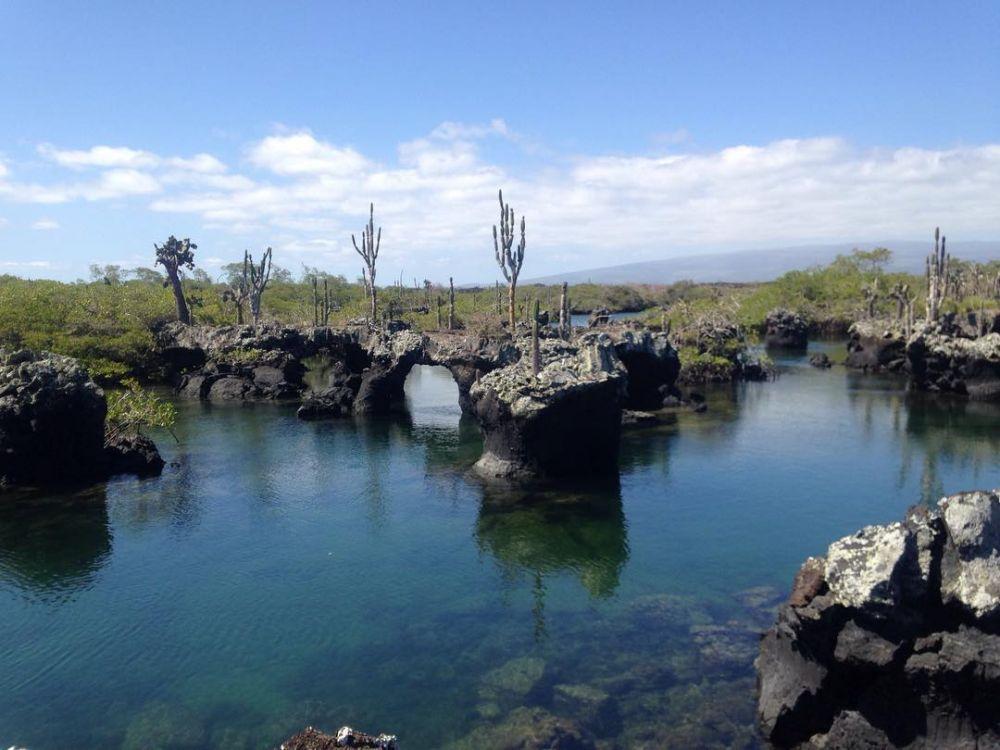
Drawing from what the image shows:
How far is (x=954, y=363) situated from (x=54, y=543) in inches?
2151

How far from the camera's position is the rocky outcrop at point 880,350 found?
6531 centimetres

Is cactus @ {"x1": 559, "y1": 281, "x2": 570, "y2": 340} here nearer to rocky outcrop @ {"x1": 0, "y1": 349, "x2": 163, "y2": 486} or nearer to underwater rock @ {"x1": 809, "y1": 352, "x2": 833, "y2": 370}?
underwater rock @ {"x1": 809, "y1": 352, "x2": 833, "y2": 370}

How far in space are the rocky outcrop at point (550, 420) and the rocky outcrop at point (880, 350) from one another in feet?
136

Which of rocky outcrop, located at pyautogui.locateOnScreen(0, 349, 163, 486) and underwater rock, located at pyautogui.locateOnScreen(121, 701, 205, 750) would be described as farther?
rocky outcrop, located at pyautogui.locateOnScreen(0, 349, 163, 486)

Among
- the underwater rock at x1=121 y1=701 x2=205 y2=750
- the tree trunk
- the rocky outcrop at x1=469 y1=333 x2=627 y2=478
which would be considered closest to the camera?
the underwater rock at x1=121 y1=701 x2=205 y2=750

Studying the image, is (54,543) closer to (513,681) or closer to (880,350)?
(513,681)

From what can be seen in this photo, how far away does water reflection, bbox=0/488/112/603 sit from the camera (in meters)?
22.5

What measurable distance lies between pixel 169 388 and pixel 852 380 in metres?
54.2

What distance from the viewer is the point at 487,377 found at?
34062 millimetres

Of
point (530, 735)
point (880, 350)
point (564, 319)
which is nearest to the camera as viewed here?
point (530, 735)

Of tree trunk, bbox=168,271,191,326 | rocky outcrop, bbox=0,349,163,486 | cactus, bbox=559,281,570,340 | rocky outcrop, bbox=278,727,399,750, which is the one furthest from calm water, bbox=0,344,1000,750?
tree trunk, bbox=168,271,191,326

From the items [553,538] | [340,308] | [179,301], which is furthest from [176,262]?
[553,538]

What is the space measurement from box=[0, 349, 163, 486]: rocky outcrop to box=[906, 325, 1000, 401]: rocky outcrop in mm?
50856

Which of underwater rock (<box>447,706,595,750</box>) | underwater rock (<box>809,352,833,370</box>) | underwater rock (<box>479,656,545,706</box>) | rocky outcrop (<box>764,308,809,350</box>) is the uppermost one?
rocky outcrop (<box>764,308,809,350</box>)
